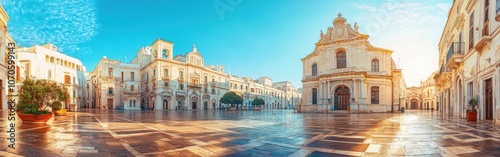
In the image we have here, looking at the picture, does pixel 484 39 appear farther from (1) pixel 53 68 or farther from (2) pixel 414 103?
(2) pixel 414 103

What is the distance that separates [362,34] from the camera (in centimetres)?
3309

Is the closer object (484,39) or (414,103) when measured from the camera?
(484,39)

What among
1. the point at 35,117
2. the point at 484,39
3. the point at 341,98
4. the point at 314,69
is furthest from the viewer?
the point at 314,69

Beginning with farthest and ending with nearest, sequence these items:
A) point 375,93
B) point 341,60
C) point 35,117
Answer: point 341,60, point 375,93, point 35,117

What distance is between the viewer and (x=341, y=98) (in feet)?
110

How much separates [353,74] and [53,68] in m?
48.1

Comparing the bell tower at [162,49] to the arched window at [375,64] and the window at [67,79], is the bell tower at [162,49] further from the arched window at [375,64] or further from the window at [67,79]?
the arched window at [375,64]

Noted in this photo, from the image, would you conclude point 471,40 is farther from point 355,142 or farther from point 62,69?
point 62,69

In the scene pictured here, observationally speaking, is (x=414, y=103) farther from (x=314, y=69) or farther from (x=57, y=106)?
(x=57, y=106)

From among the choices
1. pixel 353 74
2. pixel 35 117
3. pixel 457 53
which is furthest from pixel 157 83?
pixel 457 53

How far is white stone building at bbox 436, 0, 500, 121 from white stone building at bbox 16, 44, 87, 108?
138 ft

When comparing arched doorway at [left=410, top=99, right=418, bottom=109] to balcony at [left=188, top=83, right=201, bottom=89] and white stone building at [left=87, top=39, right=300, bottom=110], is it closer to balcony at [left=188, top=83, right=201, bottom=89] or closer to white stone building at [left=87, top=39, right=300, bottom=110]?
white stone building at [left=87, top=39, right=300, bottom=110]

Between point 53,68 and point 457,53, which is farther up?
point 53,68

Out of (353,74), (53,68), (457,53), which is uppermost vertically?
(53,68)
